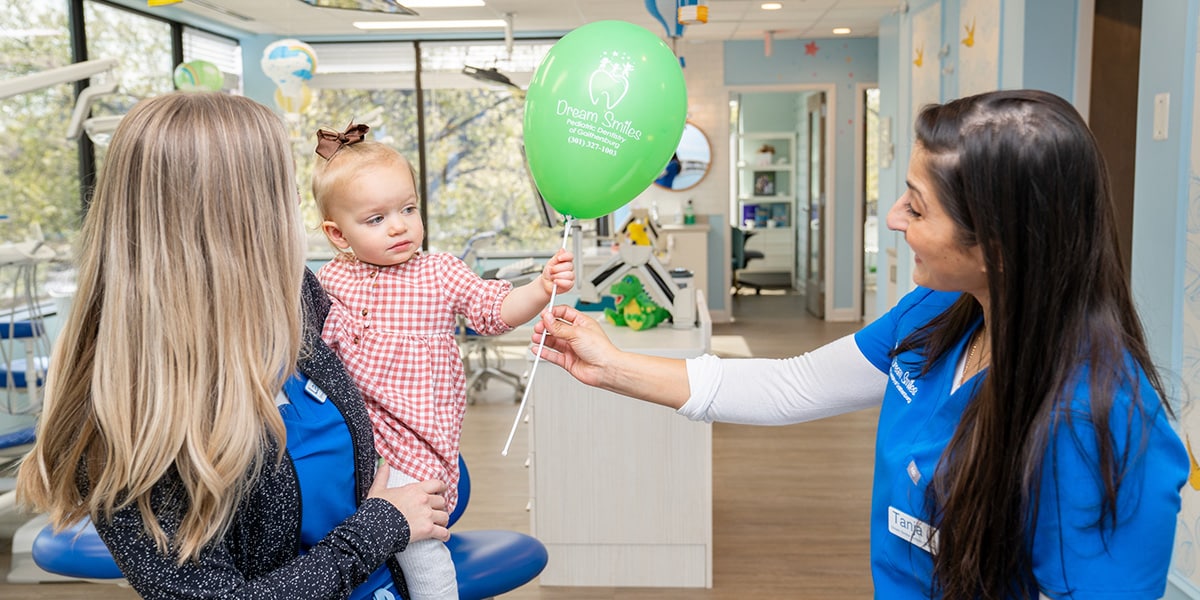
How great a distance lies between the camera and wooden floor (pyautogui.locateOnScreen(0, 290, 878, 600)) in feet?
10.8

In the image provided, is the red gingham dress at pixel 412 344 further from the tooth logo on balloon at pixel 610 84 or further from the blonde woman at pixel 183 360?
the blonde woman at pixel 183 360

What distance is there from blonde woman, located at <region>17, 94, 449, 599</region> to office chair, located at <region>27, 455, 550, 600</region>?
26.1 inches

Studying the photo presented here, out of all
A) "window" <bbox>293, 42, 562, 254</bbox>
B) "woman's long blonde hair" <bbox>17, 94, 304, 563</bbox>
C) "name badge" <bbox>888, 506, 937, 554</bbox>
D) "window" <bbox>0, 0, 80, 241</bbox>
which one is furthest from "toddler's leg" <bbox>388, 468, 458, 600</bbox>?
"window" <bbox>293, 42, 562, 254</bbox>

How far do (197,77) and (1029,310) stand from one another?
18.0 feet

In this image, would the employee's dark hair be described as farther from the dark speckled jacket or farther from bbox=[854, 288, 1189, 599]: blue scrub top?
the dark speckled jacket

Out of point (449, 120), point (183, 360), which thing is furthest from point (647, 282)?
point (449, 120)

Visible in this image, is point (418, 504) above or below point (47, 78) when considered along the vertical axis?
below

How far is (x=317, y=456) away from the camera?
128 cm

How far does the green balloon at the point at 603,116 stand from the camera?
1602mm

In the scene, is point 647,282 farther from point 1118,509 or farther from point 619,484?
point 1118,509

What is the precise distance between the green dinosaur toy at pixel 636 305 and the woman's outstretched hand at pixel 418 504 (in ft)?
6.72

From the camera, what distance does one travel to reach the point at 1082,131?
109cm

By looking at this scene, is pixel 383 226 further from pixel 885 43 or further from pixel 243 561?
pixel 885 43

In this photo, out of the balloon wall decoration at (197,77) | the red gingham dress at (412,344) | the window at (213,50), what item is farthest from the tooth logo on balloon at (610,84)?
the window at (213,50)
